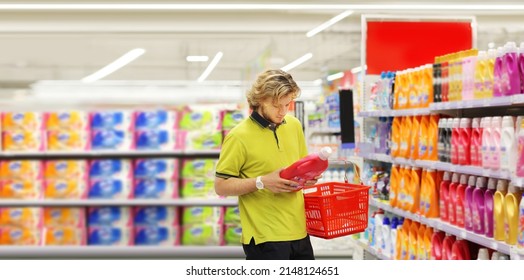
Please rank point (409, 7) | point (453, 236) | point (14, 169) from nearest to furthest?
1. point (453, 236)
2. point (14, 169)
3. point (409, 7)

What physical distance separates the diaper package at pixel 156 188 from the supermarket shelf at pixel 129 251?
1.77 feet

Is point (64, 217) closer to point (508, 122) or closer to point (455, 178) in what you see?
point (455, 178)

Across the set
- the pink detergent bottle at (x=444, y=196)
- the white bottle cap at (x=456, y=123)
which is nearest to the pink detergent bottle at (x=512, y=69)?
the white bottle cap at (x=456, y=123)

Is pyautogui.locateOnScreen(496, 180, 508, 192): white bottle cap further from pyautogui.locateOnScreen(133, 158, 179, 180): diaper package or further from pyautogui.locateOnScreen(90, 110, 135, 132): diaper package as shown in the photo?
pyautogui.locateOnScreen(90, 110, 135, 132): diaper package

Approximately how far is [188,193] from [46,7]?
6112 millimetres

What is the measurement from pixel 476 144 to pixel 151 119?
4.02 meters

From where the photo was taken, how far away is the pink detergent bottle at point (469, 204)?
4.09 metres

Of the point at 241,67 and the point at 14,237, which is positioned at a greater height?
the point at 241,67

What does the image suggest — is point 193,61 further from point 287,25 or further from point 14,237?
point 14,237

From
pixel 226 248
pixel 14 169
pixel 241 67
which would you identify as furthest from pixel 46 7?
pixel 226 248

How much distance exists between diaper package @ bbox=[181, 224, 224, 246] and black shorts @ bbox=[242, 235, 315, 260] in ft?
13.5

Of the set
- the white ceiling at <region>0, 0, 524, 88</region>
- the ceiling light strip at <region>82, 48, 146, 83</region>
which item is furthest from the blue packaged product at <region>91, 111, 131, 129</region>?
the ceiling light strip at <region>82, 48, 146, 83</region>

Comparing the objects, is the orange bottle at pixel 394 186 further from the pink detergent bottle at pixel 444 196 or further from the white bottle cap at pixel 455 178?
the white bottle cap at pixel 455 178

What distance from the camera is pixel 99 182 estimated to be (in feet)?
24.3
